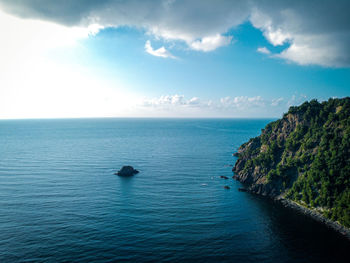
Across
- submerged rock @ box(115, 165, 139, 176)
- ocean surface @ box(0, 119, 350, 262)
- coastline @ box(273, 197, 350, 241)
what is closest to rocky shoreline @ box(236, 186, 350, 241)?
coastline @ box(273, 197, 350, 241)

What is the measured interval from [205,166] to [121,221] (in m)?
70.1

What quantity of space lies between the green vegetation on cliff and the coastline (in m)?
1.44

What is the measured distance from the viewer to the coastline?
55.6m

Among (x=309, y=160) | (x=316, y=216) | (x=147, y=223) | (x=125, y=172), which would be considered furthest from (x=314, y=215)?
(x=125, y=172)

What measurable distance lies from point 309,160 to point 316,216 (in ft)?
77.1

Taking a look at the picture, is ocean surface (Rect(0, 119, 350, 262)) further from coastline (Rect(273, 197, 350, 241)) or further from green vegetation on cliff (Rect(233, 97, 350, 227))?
green vegetation on cliff (Rect(233, 97, 350, 227))

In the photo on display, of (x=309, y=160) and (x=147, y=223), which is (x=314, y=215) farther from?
(x=147, y=223)

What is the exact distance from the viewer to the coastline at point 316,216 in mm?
55562

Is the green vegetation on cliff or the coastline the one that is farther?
the green vegetation on cliff

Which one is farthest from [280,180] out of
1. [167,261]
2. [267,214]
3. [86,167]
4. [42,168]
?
[42,168]

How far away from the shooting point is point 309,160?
8019 centimetres

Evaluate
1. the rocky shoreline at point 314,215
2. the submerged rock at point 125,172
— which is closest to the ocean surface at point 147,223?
the rocky shoreline at point 314,215

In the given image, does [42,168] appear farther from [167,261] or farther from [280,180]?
[280,180]

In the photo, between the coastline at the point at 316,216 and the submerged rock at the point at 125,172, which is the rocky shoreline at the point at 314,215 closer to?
the coastline at the point at 316,216
